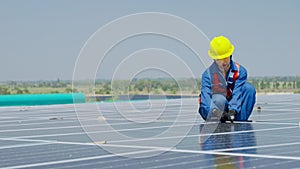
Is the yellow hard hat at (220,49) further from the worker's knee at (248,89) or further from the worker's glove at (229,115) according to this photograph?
the worker's glove at (229,115)

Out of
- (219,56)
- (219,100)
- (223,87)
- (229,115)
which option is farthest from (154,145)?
(219,56)

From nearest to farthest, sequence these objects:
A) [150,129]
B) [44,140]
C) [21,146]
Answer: [21,146]
[44,140]
[150,129]

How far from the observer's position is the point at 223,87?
9.94 metres

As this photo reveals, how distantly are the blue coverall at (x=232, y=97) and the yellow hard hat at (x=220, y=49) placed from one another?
15 cm

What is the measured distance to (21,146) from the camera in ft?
23.1

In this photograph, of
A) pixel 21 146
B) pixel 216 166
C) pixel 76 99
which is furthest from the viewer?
pixel 76 99

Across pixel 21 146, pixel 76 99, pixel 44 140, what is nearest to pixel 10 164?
pixel 21 146

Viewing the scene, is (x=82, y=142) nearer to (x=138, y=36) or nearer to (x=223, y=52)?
(x=138, y=36)

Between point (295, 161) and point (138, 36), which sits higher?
point (138, 36)

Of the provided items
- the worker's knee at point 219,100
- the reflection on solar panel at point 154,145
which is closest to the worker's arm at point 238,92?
the worker's knee at point 219,100

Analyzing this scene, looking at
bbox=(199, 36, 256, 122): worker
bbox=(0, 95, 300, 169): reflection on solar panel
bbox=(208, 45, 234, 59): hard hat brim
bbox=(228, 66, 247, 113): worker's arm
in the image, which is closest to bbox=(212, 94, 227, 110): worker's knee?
bbox=(199, 36, 256, 122): worker

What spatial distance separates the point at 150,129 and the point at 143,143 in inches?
83.4

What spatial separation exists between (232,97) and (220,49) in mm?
768

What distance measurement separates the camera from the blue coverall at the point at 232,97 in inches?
384
